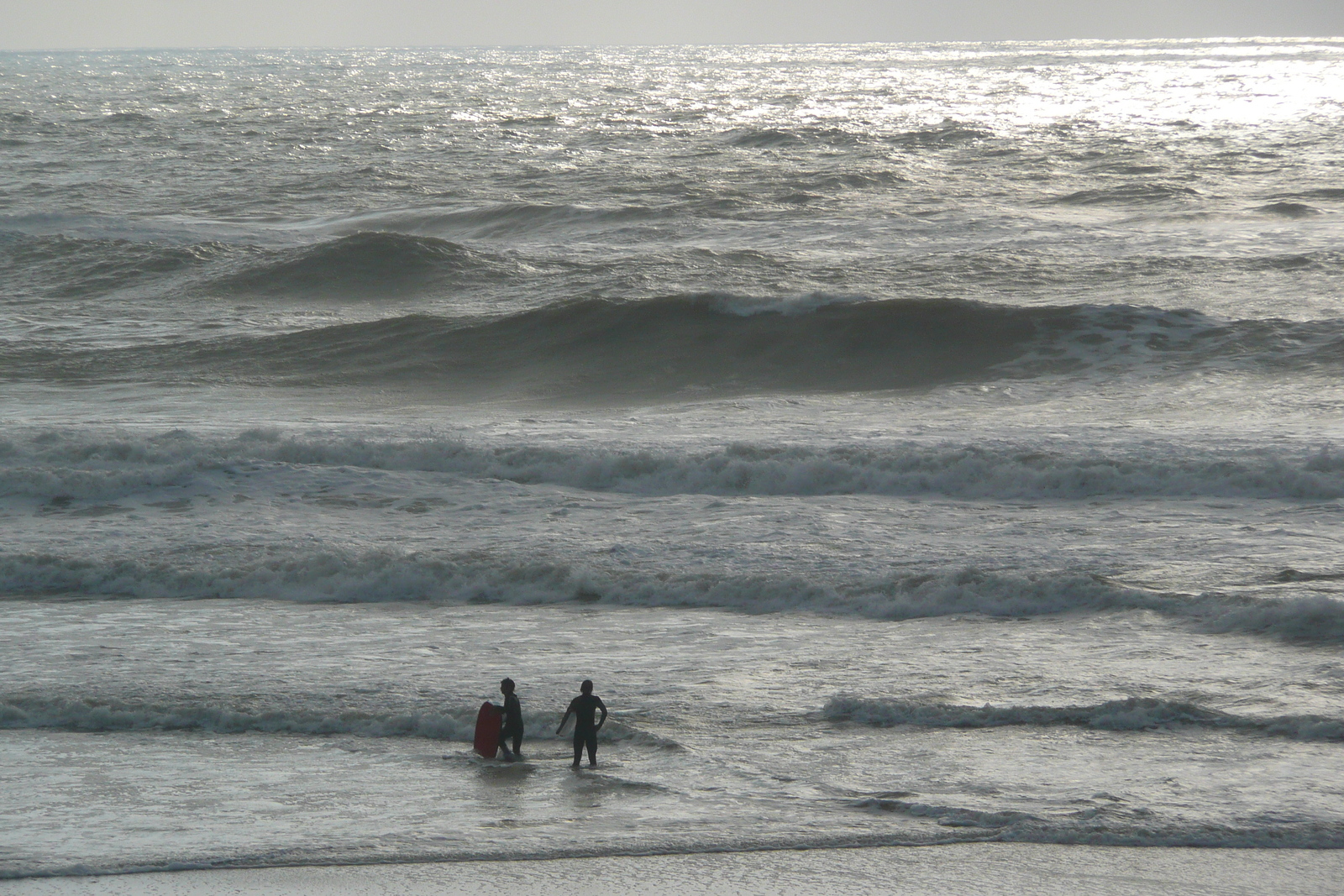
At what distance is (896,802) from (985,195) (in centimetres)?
2884

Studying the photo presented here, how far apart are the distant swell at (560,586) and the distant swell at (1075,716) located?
200 centimetres

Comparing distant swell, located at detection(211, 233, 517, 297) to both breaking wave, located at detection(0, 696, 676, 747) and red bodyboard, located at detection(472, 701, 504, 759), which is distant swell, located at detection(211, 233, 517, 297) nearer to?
breaking wave, located at detection(0, 696, 676, 747)

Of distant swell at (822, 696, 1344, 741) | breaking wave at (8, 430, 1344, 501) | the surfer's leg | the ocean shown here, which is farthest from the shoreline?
breaking wave at (8, 430, 1344, 501)

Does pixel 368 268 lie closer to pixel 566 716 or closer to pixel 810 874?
pixel 566 716

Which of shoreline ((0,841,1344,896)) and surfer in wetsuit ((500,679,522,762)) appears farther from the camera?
surfer in wetsuit ((500,679,522,762))

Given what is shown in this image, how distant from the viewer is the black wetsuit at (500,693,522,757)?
798cm

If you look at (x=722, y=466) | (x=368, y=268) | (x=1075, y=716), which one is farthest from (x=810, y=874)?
(x=368, y=268)

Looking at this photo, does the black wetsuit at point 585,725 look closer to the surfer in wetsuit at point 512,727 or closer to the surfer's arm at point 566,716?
the surfer's arm at point 566,716

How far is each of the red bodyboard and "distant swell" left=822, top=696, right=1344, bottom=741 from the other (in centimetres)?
226

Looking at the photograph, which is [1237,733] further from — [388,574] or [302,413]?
[302,413]

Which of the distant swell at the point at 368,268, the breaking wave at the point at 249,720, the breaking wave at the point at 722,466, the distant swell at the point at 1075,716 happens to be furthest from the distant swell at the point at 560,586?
the distant swell at the point at 368,268

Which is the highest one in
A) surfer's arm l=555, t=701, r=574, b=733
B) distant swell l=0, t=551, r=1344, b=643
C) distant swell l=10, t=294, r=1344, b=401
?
distant swell l=10, t=294, r=1344, b=401

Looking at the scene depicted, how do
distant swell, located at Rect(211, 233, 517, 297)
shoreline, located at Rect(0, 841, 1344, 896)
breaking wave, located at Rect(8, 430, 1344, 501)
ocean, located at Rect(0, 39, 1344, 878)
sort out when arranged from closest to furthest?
1. shoreline, located at Rect(0, 841, 1344, 896)
2. ocean, located at Rect(0, 39, 1344, 878)
3. breaking wave, located at Rect(8, 430, 1344, 501)
4. distant swell, located at Rect(211, 233, 517, 297)

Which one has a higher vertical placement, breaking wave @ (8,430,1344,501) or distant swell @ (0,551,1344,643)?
breaking wave @ (8,430,1344,501)
